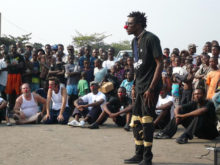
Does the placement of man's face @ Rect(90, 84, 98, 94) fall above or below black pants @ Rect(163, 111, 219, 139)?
above

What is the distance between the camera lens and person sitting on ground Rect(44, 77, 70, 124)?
10.3 metres

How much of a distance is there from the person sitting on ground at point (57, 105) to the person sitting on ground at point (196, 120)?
3.34m

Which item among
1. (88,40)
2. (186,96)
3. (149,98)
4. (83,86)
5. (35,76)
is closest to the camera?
(149,98)

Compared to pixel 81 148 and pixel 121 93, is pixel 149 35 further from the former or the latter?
pixel 121 93

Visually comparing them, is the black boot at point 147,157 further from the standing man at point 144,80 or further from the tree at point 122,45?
the tree at point 122,45

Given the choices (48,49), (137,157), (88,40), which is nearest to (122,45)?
(88,40)

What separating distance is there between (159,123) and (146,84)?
378 cm

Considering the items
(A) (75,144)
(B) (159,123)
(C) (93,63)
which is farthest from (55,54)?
(A) (75,144)

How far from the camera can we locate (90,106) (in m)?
10.1

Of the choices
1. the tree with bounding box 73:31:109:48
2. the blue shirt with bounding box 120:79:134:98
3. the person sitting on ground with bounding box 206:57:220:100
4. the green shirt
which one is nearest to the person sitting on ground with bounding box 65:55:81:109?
the green shirt

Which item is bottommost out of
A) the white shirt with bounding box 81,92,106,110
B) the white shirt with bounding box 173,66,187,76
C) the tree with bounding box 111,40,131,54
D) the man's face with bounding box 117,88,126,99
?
the white shirt with bounding box 81,92,106,110

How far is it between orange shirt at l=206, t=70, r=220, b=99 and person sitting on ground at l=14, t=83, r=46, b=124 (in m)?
4.36

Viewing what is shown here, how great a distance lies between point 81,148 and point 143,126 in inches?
68.5

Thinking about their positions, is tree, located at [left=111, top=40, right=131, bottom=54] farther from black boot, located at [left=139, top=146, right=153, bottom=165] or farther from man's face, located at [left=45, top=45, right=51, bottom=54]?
black boot, located at [left=139, top=146, right=153, bottom=165]
